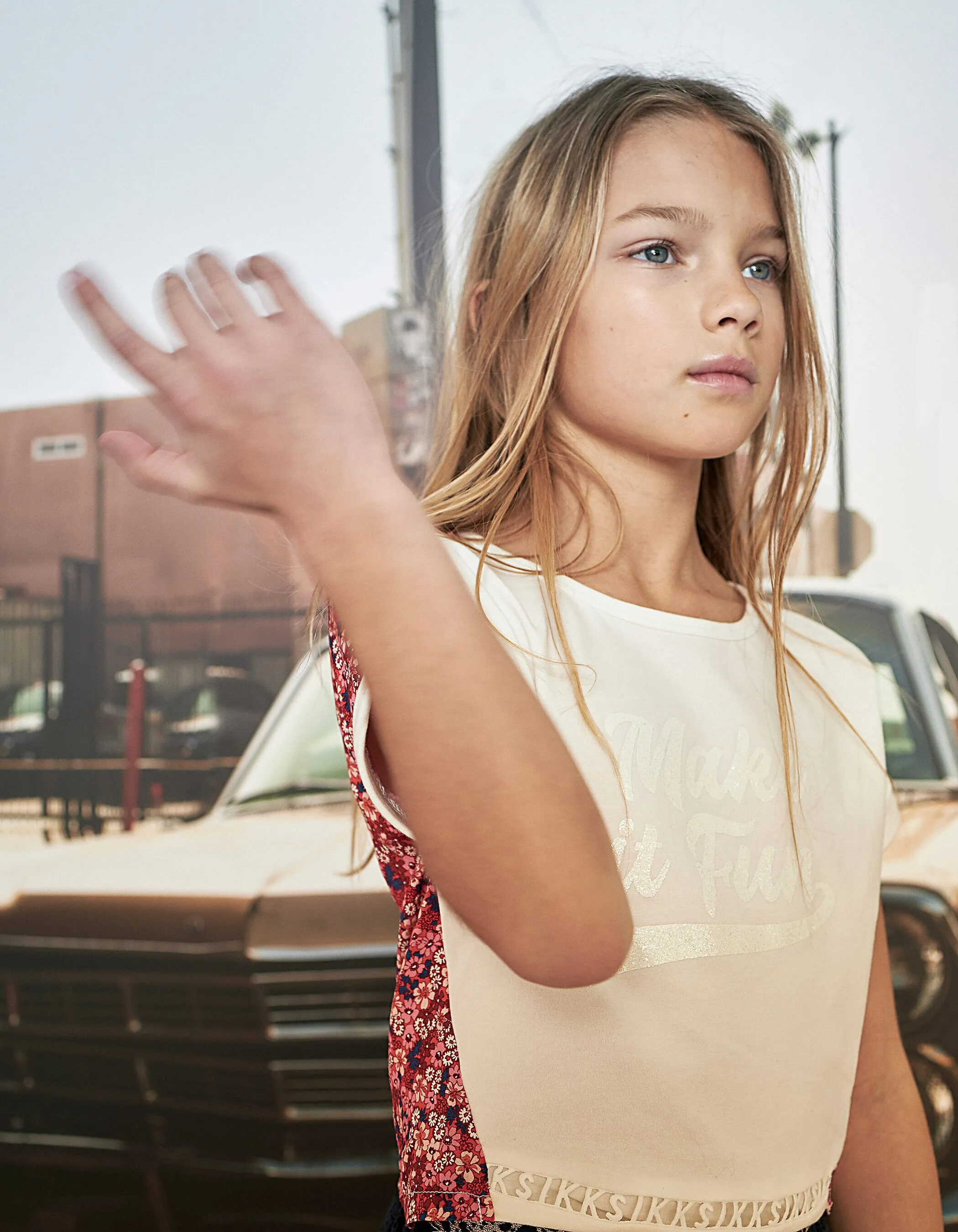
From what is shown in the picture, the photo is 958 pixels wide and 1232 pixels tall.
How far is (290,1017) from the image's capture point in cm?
132

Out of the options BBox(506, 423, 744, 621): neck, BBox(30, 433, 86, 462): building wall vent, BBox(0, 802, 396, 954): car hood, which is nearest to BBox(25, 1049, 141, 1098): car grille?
BBox(0, 802, 396, 954): car hood

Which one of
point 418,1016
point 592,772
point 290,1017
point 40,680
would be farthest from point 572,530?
Answer: point 40,680

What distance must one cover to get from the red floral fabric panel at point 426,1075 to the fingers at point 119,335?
22cm

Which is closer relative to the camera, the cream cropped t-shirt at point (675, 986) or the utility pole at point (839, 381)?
the cream cropped t-shirt at point (675, 986)

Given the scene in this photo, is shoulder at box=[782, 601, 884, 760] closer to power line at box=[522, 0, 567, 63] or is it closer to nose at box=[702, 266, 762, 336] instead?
nose at box=[702, 266, 762, 336]

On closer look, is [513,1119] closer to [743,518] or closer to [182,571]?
[743,518]

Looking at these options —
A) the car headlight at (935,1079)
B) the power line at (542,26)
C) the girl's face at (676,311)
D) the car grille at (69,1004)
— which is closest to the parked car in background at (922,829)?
→ the car headlight at (935,1079)

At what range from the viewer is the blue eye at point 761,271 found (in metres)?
0.63

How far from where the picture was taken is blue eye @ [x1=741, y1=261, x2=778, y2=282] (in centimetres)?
63

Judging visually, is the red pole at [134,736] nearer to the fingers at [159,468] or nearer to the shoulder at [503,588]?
the shoulder at [503,588]

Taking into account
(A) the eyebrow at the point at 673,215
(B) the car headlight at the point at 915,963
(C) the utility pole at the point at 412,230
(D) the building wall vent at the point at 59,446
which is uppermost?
(C) the utility pole at the point at 412,230

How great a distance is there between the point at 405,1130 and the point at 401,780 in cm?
32

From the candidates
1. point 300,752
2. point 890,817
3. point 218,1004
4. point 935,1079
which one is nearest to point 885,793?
point 890,817

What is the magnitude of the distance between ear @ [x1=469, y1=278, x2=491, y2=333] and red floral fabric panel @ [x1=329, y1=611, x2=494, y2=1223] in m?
0.28
